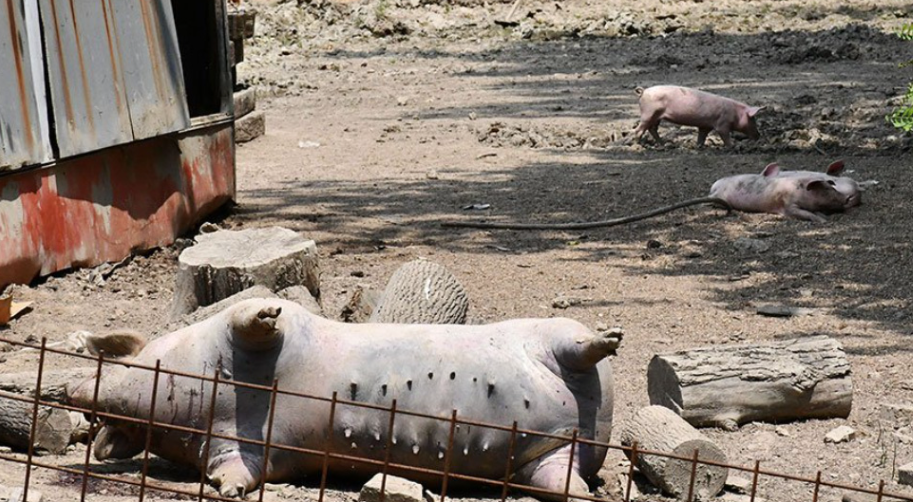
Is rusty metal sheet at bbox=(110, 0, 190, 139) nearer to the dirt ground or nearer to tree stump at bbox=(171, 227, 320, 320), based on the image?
the dirt ground

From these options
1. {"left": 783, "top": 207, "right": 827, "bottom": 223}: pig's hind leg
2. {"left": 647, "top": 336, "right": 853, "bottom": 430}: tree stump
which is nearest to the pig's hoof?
{"left": 647, "top": 336, "right": 853, "bottom": 430}: tree stump

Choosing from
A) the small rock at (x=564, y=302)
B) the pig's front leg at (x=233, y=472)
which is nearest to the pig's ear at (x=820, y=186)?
the small rock at (x=564, y=302)

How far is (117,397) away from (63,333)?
2.21 metres

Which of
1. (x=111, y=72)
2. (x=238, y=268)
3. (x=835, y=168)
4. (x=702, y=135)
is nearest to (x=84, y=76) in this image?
(x=111, y=72)

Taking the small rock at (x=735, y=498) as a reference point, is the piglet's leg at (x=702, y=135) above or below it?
below

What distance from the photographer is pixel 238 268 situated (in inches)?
250

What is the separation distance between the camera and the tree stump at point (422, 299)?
244 inches

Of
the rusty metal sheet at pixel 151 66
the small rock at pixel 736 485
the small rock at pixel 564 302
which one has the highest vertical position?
the rusty metal sheet at pixel 151 66

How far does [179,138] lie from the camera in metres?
9.15

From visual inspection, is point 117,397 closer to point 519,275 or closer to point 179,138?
point 519,275

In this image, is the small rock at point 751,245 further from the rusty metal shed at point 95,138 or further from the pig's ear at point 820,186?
the rusty metal shed at point 95,138

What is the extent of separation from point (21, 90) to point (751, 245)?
15.2ft

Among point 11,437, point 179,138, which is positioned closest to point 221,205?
point 179,138

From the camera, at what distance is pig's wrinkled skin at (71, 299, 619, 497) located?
464 centimetres
